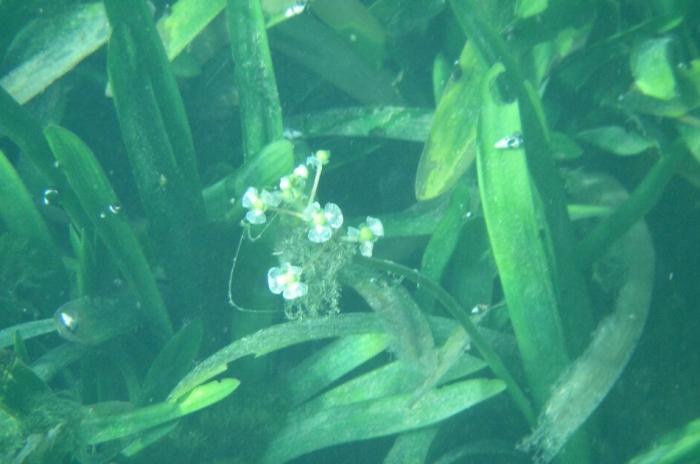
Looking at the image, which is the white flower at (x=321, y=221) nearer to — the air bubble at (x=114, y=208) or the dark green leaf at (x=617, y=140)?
the air bubble at (x=114, y=208)

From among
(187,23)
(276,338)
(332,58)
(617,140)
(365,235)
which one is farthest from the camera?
(332,58)

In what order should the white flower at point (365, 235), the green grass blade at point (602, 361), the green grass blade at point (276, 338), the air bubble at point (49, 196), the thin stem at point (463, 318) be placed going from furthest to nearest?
the air bubble at point (49, 196), the green grass blade at point (276, 338), the green grass blade at point (602, 361), the thin stem at point (463, 318), the white flower at point (365, 235)

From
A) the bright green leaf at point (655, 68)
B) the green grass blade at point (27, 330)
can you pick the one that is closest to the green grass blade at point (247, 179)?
the green grass blade at point (27, 330)

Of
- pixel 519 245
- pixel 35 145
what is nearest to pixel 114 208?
pixel 35 145

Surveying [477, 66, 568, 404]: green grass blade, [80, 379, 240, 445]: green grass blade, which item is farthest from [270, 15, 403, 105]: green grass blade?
[80, 379, 240, 445]: green grass blade

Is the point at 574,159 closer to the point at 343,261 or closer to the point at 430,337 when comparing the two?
the point at 430,337

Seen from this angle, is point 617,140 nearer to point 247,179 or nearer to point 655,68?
point 655,68

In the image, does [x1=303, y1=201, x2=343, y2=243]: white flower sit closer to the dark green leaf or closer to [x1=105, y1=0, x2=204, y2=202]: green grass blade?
[x1=105, y1=0, x2=204, y2=202]: green grass blade
